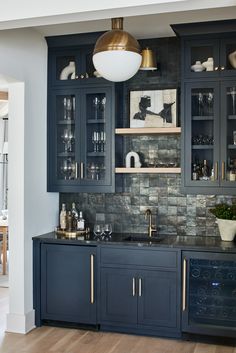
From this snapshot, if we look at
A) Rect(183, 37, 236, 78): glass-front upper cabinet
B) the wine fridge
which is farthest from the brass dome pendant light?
the wine fridge

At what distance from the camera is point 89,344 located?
13.4ft

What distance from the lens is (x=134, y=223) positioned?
4.84m

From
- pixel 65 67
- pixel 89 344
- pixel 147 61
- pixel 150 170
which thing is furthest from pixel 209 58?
Answer: pixel 89 344

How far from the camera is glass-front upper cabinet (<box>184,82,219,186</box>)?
14.1 ft

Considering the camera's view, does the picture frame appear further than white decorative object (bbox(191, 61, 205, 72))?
Yes

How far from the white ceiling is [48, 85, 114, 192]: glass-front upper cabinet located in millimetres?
558

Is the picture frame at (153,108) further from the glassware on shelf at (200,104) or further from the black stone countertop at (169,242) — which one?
the black stone countertop at (169,242)

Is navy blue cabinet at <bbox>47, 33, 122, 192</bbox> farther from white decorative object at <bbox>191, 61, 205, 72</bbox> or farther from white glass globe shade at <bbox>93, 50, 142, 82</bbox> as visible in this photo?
white glass globe shade at <bbox>93, 50, 142, 82</bbox>

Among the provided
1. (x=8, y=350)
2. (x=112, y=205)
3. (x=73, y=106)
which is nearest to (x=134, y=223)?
(x=112, y=205)

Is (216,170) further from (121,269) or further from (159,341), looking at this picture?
(159,341)

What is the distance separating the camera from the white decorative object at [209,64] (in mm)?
4281

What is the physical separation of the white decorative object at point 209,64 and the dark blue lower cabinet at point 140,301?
1.84 m

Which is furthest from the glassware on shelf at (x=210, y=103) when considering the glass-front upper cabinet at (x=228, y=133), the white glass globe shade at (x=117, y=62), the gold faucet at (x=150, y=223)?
Answer: the white glass globe shade at (x=117, y=62)

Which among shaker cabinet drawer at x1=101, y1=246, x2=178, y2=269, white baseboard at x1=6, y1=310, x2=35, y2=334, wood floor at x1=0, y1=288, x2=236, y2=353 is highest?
shaker cabinet drawer at x1=101, y1=246, x2=178, y2=269
